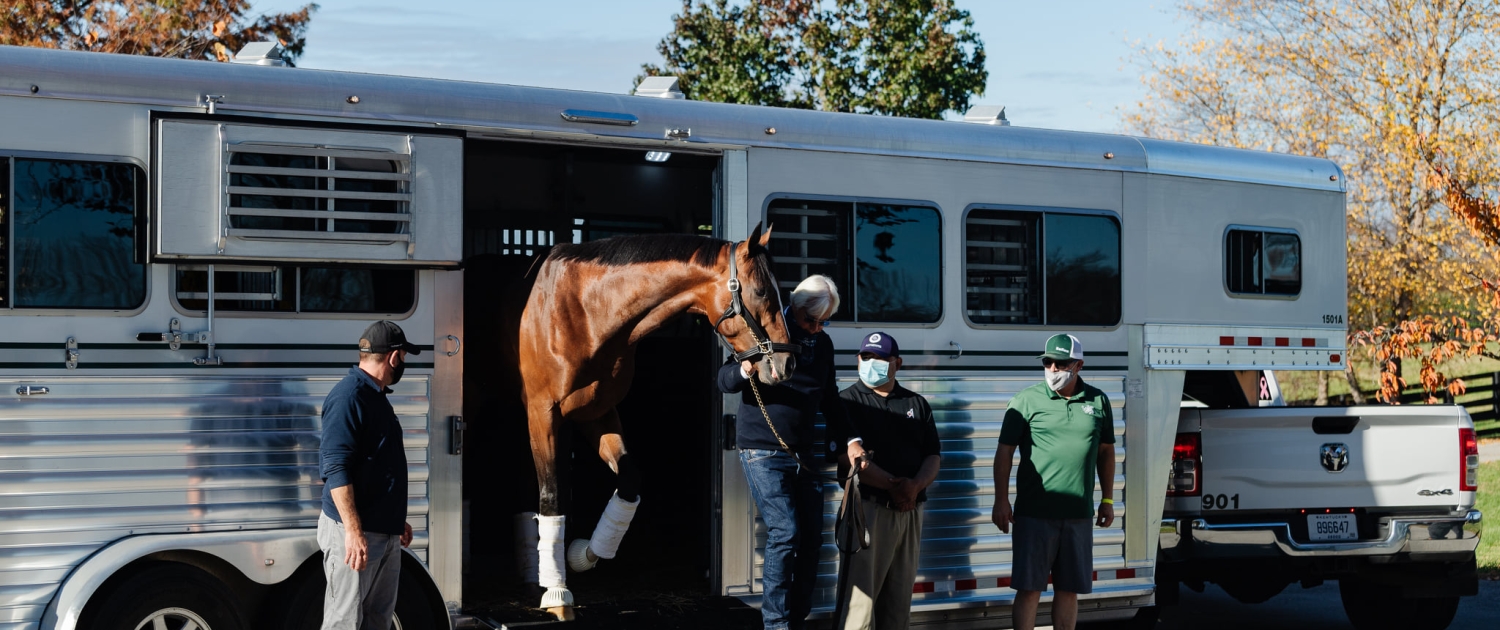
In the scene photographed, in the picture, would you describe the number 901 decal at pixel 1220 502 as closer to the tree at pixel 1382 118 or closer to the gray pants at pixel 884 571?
the gray pants at pixel 884 571

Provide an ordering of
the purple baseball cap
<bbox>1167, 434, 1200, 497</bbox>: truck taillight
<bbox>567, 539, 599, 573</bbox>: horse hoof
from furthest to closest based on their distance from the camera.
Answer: <bbox>1167, 434, 1200, 497</bbox>: truck taillight → <bbox>567, 539, 599, 573</bbox>: horse hoof → the purple baseball cap

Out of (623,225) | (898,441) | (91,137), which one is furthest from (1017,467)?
(91,137)

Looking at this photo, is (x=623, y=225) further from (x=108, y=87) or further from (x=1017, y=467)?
(x=108, y=87)

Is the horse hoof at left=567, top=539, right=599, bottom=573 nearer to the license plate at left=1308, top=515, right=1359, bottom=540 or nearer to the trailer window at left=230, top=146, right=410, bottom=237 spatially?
the trailer window at left=230, top=146, right=410, bottom=237

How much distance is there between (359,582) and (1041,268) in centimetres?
380

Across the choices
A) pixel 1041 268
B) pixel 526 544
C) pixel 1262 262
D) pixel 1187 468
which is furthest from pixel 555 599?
pixel 1262 262

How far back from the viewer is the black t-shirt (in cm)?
639

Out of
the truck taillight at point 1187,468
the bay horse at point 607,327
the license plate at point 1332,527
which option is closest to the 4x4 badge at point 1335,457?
the license plate at point 1332,527

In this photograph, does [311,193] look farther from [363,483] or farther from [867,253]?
[867,253]

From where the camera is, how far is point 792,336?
6.07 metres

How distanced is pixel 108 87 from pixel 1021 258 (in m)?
4.31

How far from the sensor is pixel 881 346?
634cm

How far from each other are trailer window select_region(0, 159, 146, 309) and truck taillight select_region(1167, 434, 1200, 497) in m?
5.26

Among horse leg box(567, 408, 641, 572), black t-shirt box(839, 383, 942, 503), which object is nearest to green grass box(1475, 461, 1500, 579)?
black t-shirt box(839, 383, 942, 503)
